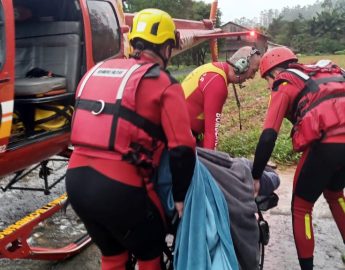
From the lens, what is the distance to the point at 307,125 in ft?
10.8

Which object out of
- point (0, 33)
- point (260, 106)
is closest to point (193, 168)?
point (0, 33)

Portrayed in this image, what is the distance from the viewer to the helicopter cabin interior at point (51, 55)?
4.37m

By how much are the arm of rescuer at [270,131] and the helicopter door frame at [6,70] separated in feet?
6.71

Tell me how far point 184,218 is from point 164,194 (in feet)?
0.60

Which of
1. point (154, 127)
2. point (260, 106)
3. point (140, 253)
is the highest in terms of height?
point (154, 127)

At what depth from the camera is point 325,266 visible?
3.86 m

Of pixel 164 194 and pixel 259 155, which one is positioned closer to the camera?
pixel 164 194

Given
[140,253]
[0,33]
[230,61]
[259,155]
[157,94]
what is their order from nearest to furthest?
[157,94] → [140,253] → [259,155] → [0,33] → [230,61]

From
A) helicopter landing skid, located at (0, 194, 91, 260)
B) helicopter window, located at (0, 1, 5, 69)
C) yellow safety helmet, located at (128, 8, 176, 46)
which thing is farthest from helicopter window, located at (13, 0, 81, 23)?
yellow safety helmet, located at (128, 8, 176, 46)

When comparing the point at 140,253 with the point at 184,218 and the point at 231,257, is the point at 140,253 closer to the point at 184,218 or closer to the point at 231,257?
the point at 184,218

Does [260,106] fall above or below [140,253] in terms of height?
below

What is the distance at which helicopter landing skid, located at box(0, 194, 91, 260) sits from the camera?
3535 mm

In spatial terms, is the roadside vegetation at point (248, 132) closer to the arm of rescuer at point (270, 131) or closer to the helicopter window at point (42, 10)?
the helicopter window at point (42, 10)

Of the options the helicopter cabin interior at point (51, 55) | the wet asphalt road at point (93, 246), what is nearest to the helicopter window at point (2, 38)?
the helicopter cabin interior at point (51, 55)
